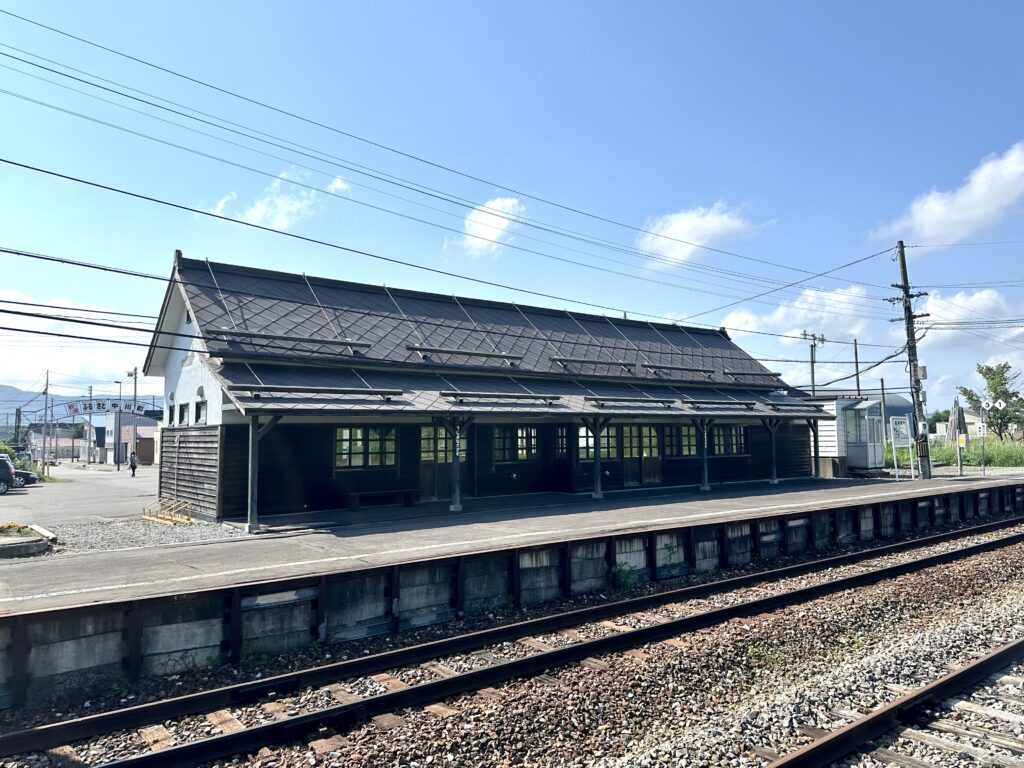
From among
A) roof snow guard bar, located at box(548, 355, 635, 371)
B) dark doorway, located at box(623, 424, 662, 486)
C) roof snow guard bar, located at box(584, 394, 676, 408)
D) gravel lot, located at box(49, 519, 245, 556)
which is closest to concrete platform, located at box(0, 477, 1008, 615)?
gravel lot, located at box(49, 519, 245, 556)

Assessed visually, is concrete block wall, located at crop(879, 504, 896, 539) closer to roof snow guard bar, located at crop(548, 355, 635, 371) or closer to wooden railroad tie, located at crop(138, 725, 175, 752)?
roof snow guard bar, located at crop(548, 355, 635, 371)

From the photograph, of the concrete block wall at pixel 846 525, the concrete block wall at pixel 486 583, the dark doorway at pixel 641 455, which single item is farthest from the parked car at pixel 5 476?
the concrete block wall at pixel 846 525

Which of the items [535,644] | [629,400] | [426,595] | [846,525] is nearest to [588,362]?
[629,400]

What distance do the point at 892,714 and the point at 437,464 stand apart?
46.7ft

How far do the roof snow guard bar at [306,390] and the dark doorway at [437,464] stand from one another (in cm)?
232

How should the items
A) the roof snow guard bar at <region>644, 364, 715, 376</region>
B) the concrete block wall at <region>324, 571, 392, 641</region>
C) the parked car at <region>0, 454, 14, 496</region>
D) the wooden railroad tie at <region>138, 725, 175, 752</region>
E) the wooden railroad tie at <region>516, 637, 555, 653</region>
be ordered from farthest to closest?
the parked car at <region>0, 454, 14, 496</region>
the roof snow guard bar at <region>644, 364, 715, 376</region>
the concrete block wall at <region>324, 571, 392, 641</region>
the wooden railroad tie at <region>516, 637, 555, 653</region>
the wooden railroad tie at <region>138, 725, 175, 752</region>

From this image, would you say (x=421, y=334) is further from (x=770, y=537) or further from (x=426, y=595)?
(x=426, y=595)

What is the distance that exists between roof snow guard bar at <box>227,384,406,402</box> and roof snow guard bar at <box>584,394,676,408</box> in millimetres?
6189

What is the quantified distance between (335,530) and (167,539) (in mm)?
3178

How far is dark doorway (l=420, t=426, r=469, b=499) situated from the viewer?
18.3 meters

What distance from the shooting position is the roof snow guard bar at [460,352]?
1924 centimetres

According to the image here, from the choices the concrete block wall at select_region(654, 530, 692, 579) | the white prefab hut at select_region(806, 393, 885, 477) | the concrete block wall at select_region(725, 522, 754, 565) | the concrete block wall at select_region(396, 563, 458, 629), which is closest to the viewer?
the concrete block wall at select_region(396, 563, 458, 629)

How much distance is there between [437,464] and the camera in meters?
18.7

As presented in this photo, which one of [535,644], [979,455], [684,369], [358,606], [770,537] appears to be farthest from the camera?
[979,455]
